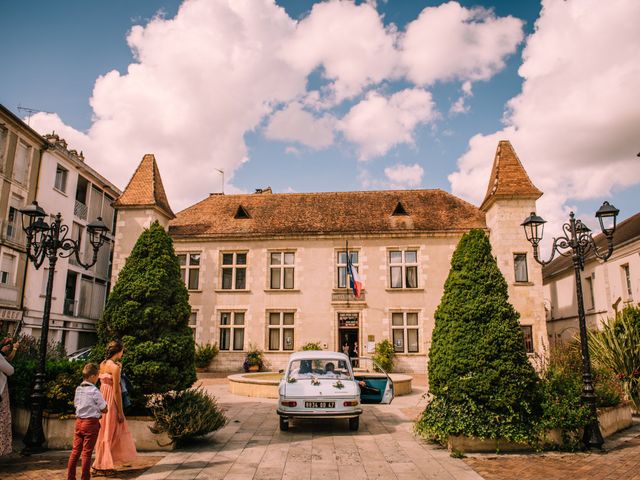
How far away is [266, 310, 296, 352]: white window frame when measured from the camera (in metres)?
25.1

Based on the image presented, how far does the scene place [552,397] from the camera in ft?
29.9

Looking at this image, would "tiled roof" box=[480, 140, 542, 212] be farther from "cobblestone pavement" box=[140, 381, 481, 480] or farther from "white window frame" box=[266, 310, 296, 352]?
"cobblestone pavement" box=[140, 381, 481, 480]

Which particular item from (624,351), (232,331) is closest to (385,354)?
(232,331)

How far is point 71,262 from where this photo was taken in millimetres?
27391

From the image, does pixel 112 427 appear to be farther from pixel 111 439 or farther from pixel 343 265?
pixel 343 265

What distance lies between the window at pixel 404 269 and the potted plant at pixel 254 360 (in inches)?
316

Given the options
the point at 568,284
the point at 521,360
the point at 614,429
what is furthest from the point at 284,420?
the point at 568,284

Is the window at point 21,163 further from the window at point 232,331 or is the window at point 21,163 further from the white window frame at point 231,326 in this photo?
the window at point 232,331

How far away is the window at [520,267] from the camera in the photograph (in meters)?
23.8

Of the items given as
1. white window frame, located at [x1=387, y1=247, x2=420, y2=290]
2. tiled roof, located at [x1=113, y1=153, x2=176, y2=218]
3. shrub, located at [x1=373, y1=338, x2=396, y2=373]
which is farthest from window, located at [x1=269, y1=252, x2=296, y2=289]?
tiled roof, located at [x1=113, y1=153, x2=176, y2=218]

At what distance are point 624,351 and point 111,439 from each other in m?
12.7

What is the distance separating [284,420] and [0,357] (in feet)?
18.3

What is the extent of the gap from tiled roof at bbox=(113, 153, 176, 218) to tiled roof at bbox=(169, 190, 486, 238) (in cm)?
201

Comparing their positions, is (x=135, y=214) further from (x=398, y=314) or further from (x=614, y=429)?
(x=614, y=429)
